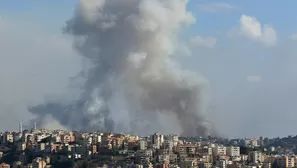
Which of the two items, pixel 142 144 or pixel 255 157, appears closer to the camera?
pixel 255 157

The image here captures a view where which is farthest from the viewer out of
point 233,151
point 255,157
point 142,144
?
point 233,151

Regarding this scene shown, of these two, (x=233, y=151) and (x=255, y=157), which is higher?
(x=233, y=151)

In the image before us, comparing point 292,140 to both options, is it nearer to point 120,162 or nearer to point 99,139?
point 99,139

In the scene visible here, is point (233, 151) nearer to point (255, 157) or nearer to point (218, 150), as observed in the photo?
point (218, 150)

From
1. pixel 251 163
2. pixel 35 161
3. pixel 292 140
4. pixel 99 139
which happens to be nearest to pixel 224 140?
pixel 292 140

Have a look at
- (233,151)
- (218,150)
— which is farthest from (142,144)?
(233,151)

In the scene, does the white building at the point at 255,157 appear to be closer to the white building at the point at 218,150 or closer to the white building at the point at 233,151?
the white building at the point at 233,151

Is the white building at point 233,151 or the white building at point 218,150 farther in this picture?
the white building at point 218,150

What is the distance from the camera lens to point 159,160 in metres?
42.4

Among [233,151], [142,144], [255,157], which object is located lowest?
[255,157]

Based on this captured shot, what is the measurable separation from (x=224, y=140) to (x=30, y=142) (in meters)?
24.2

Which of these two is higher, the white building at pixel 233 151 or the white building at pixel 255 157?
the white building at pixel 233 151

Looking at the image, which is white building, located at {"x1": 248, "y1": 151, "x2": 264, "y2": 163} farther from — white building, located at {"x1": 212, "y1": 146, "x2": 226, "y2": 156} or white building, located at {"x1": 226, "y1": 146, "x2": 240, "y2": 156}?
white building, located at {"x1": 212, "y1": 146, "x2": 226, "y2": 156}

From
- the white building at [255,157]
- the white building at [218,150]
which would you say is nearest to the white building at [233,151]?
the white building at [218,150]
